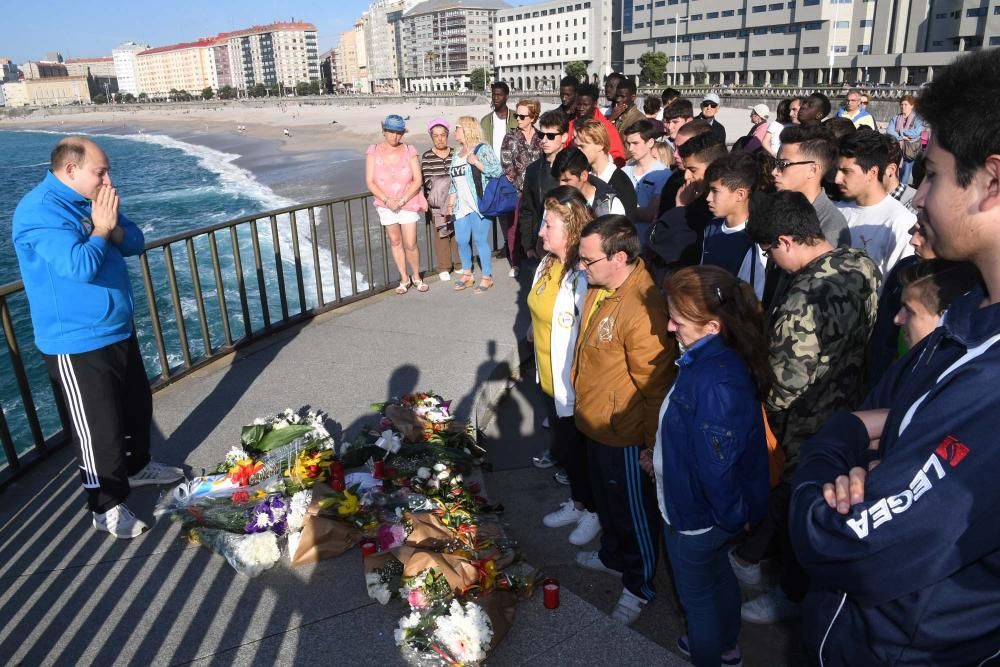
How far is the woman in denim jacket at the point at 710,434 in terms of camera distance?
7.79 ft

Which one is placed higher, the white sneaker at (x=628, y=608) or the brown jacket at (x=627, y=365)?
the brown jacket at (x=627, y=365)

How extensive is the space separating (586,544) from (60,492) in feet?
9.46

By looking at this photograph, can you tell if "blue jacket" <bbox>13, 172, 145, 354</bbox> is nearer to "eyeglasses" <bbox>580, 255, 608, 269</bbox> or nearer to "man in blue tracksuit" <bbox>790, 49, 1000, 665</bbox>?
"eyeglasses" <bbox>580, 255, 608, 269</bbox>

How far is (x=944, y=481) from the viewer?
46.8 inches

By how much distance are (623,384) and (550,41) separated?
127882 mm

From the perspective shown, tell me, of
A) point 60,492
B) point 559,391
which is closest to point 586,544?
point 559,391

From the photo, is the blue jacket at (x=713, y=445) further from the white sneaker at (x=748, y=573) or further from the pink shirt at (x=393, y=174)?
the pink shirt at (x=393, y=174)

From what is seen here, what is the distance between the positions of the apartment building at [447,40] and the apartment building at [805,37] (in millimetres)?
62240

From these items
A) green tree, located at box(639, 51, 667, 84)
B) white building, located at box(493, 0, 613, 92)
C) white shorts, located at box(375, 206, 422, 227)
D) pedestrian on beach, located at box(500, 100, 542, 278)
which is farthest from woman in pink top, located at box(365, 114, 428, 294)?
white building, located at box(493, 0, 613, 92)

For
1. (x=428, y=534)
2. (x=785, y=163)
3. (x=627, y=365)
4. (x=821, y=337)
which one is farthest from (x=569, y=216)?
(x=428, y=534)

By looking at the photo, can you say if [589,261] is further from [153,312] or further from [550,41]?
[550,41]

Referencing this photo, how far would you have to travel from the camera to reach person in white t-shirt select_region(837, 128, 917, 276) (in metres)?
3.71

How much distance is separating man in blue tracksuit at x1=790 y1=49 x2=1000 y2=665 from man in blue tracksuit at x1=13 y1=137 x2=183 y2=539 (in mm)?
3294

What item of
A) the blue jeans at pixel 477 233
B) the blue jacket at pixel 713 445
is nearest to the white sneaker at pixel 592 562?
the blue jacket at pixel 713 445
